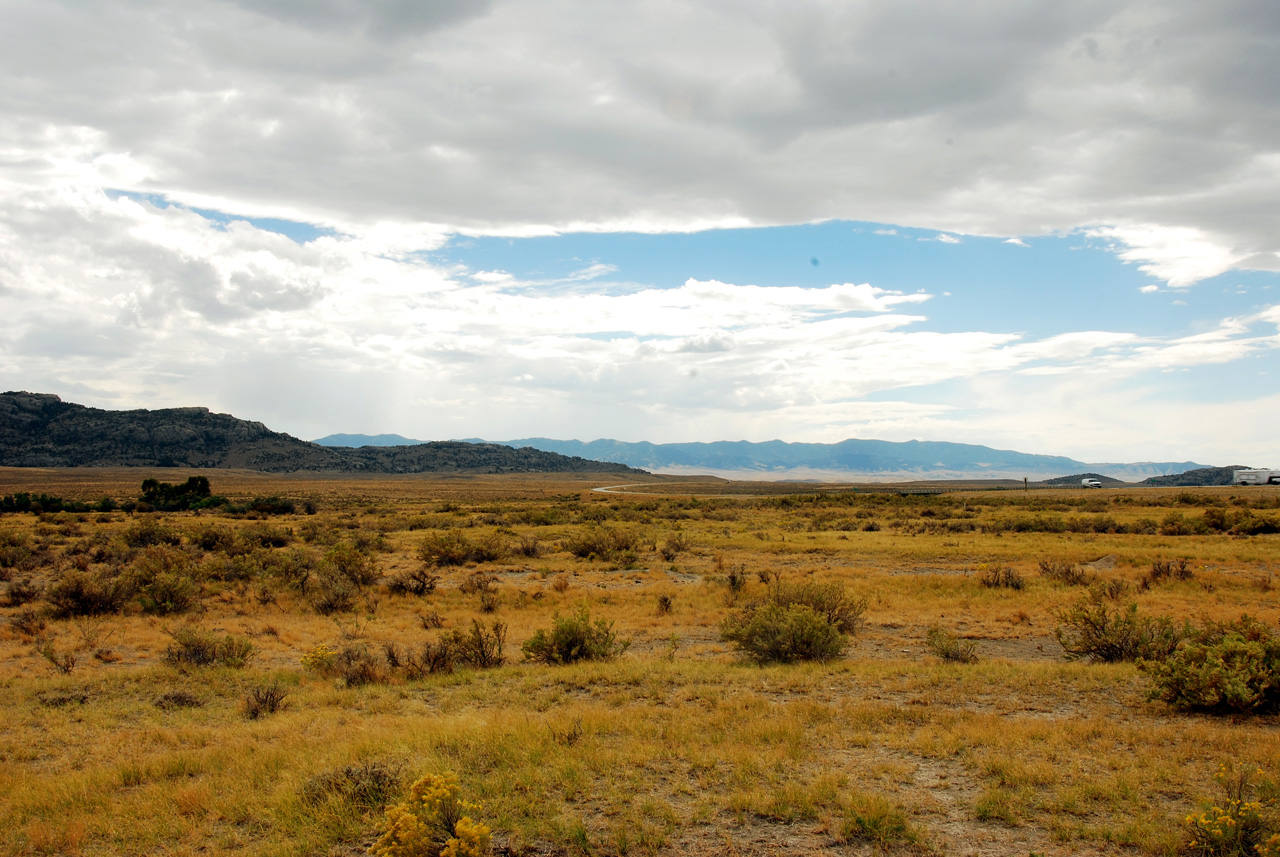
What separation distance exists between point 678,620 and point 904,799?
11.1 m

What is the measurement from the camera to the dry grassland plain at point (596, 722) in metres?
6.12

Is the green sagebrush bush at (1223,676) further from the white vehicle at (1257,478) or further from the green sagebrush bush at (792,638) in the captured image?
the white vehicle at (1257,478)

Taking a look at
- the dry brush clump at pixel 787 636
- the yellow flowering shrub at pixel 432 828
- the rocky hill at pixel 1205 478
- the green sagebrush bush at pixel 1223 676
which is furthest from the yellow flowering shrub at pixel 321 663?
the rocky hill at pixel 1205 478

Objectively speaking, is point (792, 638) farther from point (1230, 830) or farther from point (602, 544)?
point (602, 544)

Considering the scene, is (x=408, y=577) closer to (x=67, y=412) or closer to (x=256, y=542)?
(x=256, y=542)

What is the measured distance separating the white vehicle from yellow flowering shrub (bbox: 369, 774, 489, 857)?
127 m

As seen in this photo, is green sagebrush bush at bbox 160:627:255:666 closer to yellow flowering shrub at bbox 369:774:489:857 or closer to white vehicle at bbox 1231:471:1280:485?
yellow flowering shrub at bbox 369:774:489:857

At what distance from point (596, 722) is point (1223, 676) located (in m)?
7.71

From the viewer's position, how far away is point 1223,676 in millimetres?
8398

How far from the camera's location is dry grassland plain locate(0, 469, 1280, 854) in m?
6.12

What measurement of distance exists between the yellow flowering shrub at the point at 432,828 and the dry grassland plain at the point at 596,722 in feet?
1.76

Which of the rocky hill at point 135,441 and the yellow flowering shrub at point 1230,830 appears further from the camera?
the rocky hill at point 135,441

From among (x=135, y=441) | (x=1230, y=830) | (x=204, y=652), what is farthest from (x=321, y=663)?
(x=135, y=441)

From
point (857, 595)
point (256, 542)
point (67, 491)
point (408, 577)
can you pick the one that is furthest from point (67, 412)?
point (857, 595)
